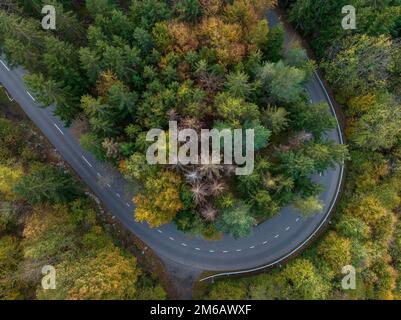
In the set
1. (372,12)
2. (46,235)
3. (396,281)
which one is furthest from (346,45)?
(46,235)

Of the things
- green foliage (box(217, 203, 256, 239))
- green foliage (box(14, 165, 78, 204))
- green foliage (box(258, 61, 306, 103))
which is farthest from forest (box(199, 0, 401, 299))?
green foliage (box(14, 165, 78, 204))

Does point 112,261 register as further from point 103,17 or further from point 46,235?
point 103,17

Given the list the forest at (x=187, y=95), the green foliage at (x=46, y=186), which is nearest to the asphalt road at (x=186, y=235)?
the green foliage at (x=46, y=186)

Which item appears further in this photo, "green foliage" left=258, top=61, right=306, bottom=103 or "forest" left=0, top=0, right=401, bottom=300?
"green foliage" left=258, top=61, right=306, bottom=103

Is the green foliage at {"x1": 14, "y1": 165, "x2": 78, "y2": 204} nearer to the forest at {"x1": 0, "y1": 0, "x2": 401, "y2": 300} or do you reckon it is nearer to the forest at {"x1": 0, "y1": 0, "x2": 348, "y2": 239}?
the forest at {"x1": 0, "y1": 0, "x2": 401, "y2": 300}

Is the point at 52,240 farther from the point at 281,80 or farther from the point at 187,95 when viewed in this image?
the point at 281,80
